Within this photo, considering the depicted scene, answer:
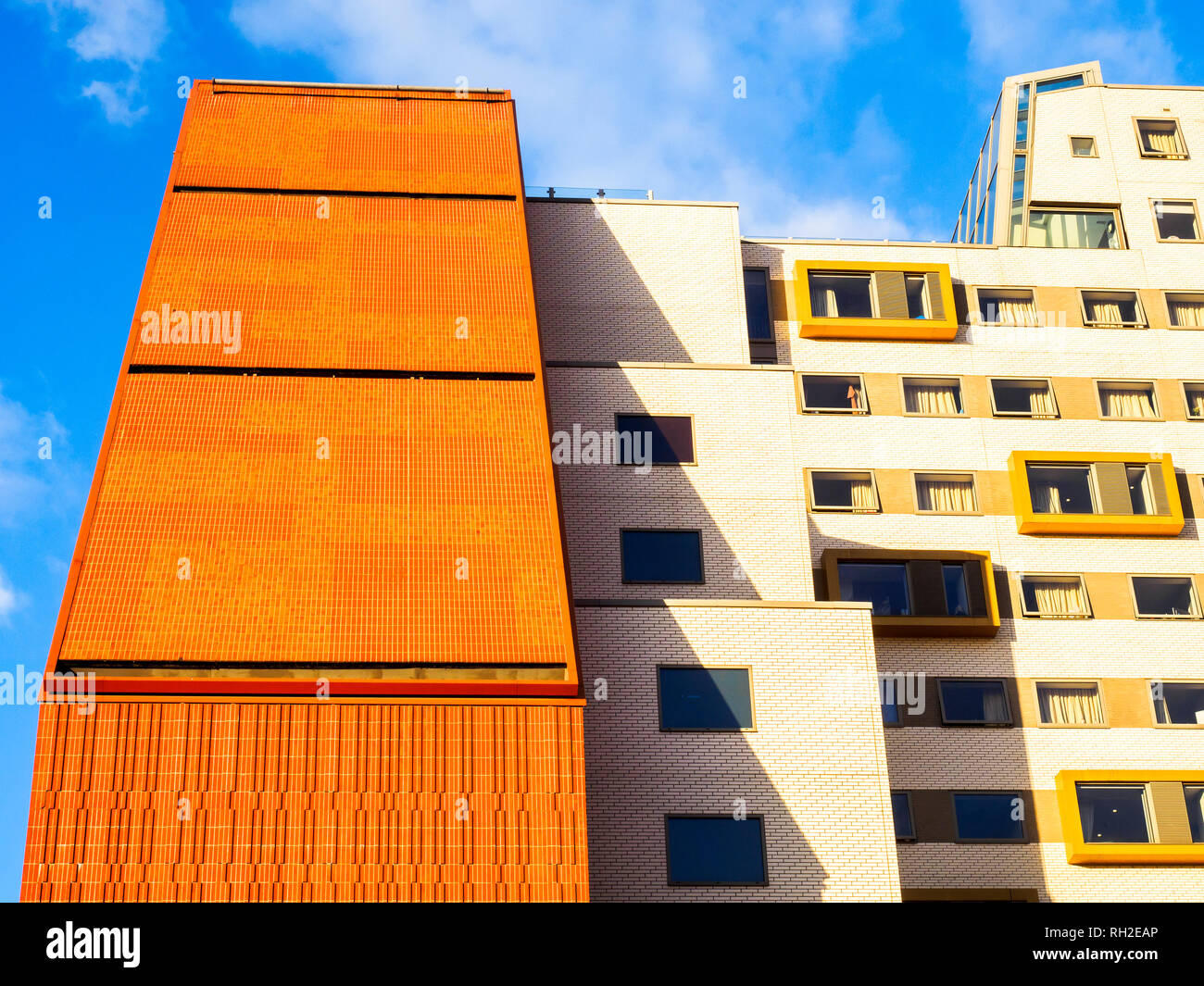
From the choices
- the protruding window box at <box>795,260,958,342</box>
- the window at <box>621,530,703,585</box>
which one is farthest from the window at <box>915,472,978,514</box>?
the window at <box>621,530,703,585</box>

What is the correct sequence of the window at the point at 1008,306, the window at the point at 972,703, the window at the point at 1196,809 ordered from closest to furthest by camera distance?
the window at the point at 1196,809 → the window at the point at 972,703 → the window at the point at 1008,306

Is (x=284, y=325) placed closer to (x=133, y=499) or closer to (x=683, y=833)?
(x=133, y=499)

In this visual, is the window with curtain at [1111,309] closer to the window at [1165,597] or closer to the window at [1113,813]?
the window at [1165,597]

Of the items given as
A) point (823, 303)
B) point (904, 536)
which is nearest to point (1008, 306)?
point (823, 303)

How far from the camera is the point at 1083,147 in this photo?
4197cm

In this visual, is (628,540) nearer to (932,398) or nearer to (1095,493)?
(932,398)

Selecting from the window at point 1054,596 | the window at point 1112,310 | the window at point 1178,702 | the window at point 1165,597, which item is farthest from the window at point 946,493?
the window at point 1112,310

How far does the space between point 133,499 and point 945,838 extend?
1967 cm

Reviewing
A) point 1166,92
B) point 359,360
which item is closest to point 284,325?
point 359,360

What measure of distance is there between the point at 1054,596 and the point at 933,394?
640 centimetres

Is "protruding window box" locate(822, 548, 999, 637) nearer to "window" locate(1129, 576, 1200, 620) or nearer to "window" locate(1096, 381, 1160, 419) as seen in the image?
"window" locate(1129, 576, 1200, 620)

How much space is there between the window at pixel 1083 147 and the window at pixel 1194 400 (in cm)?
863

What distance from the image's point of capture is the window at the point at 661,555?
30312 millimetres

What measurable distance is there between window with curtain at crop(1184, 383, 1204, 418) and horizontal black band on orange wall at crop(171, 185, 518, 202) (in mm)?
19735
